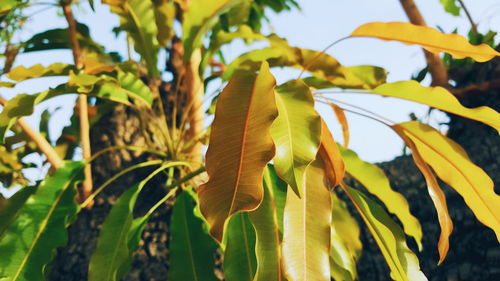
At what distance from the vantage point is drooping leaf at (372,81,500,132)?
887mm

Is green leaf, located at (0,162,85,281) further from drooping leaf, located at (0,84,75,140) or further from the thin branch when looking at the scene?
the thin branch

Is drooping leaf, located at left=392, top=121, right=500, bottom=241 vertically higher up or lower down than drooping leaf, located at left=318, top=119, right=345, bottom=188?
lower down

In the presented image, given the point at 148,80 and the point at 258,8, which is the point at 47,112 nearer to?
the point at 148,80

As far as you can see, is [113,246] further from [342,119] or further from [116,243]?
[342,119]

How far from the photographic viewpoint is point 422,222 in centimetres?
128

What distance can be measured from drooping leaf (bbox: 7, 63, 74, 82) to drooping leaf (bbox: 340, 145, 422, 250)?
2.09 feet

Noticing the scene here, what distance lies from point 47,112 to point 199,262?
2.94 ft

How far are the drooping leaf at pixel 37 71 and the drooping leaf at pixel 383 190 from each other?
0.64m

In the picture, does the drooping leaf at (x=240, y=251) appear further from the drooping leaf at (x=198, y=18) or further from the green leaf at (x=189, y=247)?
the drooping leaf at (x=198, y=18)

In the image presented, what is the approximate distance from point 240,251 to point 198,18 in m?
0.56

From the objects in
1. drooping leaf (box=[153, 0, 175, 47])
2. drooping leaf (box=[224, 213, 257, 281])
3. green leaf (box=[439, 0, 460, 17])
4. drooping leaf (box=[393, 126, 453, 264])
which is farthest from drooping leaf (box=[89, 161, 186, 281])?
green leaf (box=[439, 0, 460, 17])

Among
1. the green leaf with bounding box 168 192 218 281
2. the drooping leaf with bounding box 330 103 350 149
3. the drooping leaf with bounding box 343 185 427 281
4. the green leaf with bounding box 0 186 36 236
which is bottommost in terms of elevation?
the drooping leaf with bounding box 343 185 427 281

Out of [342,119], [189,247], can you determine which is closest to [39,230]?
[189,247]

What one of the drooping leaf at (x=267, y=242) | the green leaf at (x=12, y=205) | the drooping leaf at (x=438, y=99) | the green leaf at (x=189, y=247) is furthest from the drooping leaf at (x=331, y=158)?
the green leaf at (x=12, y=205)
